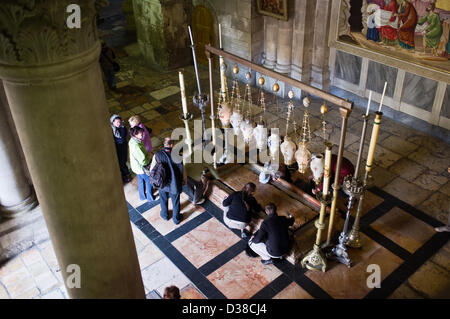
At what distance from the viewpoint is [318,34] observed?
954 centimetres

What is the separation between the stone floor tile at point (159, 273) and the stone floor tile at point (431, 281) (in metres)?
2.98

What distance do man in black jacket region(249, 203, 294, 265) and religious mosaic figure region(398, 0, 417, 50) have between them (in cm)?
427

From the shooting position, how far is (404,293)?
18.2ft

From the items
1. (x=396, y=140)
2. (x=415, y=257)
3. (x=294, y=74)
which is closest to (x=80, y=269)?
(x=415, y=257)

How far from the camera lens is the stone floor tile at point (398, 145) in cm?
822

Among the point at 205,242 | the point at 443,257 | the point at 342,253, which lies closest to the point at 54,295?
the point at 205,242

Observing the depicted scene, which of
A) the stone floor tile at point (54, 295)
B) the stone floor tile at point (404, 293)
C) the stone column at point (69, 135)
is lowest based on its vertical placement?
the stone floor tile at point (54, 295)

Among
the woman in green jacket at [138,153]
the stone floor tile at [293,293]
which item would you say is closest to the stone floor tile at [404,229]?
the stone floor tile at [293,293]

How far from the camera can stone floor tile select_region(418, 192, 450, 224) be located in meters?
6.71

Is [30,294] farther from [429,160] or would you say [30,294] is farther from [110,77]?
[429,160]

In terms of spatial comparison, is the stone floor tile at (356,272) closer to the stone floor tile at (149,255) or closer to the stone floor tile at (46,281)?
the stone floor tile at (149,255)

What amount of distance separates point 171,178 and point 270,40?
504 centimetres

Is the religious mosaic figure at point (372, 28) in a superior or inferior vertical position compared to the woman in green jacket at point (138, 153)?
superior
